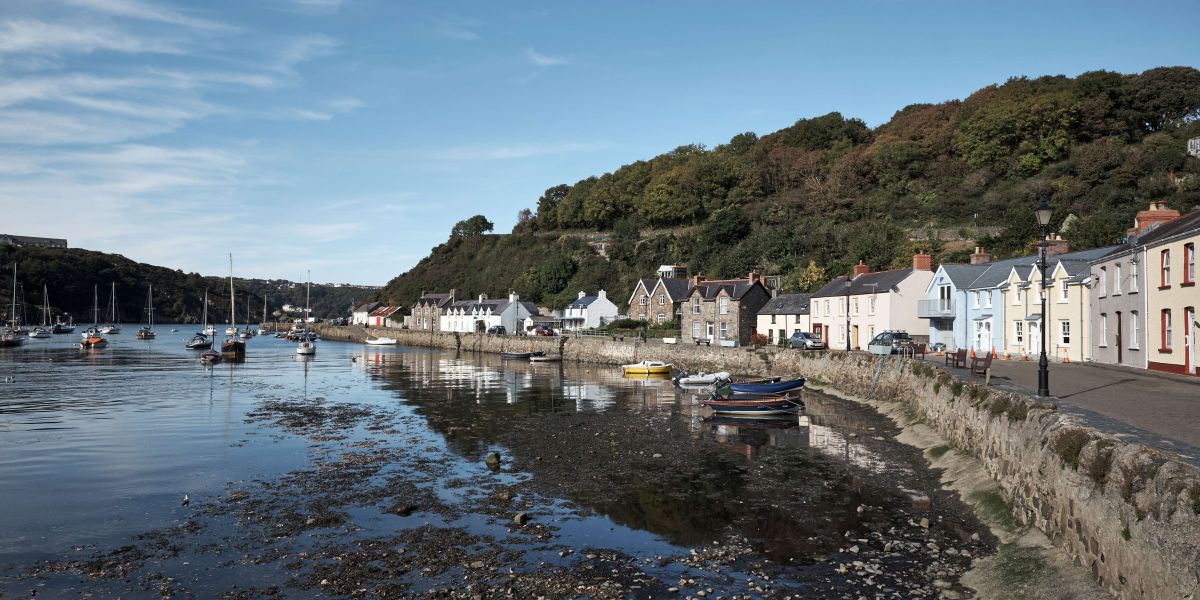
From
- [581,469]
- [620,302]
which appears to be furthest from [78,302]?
[581,469]

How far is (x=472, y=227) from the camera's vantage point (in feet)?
632

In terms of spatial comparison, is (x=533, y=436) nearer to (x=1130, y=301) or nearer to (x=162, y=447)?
(x=162, y=447)

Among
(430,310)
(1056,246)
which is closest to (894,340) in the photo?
(1056,246)

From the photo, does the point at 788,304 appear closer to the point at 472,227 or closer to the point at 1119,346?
the point at 1119,346

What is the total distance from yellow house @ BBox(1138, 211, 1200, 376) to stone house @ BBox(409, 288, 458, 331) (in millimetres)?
118751

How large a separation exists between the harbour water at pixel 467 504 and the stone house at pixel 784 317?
30712 millimetres

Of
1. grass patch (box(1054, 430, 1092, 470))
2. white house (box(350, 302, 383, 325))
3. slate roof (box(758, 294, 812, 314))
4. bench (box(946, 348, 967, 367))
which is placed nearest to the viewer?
grass patch (box(1054, 430, 1092, 470))

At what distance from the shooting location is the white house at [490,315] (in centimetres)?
11762

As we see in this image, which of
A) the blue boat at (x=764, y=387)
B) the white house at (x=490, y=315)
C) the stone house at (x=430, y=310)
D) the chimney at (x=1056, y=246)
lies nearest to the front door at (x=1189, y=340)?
the blue boat at (x=764, y=387)

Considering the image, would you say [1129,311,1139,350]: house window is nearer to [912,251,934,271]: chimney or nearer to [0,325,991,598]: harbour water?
[0,325,991,598]: harbour water

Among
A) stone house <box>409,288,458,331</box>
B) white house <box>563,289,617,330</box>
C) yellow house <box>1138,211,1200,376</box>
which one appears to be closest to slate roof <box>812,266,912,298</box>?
yellow house <box>1138,211,1200,376</box>

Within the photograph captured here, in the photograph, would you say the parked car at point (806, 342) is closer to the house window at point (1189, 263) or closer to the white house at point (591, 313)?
the house window at point (1189, 263)

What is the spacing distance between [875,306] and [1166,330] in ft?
96.2

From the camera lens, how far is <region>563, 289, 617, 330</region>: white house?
10394 centimetres
